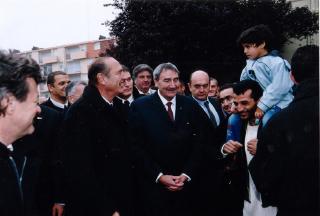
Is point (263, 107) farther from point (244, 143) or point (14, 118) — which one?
point (14, 118)

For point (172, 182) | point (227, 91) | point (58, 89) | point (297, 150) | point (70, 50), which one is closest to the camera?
point (297, 150)

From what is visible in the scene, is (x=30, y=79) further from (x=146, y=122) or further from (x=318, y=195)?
(x=146, y=122)

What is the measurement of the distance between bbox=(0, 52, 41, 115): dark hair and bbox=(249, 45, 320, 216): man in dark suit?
1714 mm

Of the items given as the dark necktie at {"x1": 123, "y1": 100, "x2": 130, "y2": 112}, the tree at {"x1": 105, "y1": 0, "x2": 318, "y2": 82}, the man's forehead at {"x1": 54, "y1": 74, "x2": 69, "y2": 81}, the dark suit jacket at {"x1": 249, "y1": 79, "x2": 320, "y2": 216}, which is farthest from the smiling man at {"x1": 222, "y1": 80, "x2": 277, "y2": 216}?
the tree at {"x1": 105, "y1": 0, "x2": 318, "y2": 82}

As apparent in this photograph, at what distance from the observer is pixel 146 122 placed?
5.07m

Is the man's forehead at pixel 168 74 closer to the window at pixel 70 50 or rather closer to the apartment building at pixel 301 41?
the apartment building at pixel 301 41

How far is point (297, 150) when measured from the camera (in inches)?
114

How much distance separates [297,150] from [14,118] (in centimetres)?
186

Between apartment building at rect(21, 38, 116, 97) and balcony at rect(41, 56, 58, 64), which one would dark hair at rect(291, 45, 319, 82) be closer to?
apartment building at rect(21, 38, 116, 97)

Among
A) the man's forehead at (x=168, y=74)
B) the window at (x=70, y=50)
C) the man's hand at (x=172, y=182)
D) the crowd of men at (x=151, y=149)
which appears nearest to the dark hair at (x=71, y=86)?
the crowd of men at (x=151, y=149)

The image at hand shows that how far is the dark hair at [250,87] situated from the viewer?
178 inches

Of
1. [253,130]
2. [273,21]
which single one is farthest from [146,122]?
[273,21]

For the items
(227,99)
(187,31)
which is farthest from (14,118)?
(187,31)

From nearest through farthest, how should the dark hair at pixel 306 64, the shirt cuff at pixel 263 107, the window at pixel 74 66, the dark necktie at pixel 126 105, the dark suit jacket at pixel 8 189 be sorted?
the dark suit jacket at pixel 8 189 < the dark hair at pixel 306 64 < the shirt cuff at pixel 263 107 < the dark necktie at pixel 126 105 < the window at pixel 74 66
